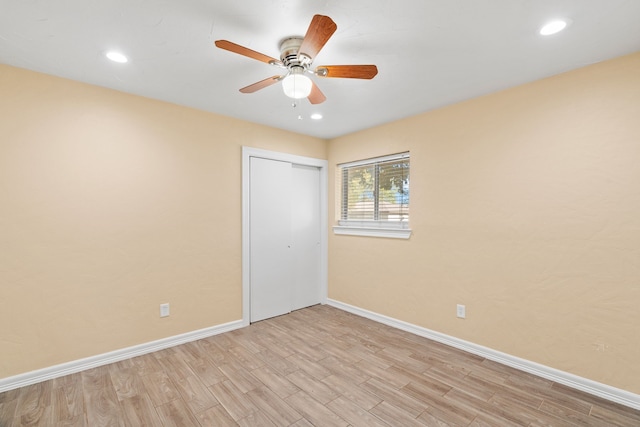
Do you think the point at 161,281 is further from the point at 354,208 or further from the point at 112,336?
the point at 354,208

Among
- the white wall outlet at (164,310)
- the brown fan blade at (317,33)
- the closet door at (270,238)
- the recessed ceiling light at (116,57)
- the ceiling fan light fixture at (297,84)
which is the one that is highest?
the recessed ceiling light at (116,57)

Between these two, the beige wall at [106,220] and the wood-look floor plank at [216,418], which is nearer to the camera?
the wood-look floor plank at [216,418]

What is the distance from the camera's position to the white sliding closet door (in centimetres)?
358

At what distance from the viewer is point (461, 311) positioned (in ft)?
9.34

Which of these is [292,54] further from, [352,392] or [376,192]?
[352,392]

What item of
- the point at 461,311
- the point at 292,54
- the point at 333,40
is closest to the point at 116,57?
the point at 292,54

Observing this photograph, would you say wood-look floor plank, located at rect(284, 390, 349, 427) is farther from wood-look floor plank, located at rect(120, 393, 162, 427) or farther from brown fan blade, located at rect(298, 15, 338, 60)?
brown fan blade, located at rect(298, 15, 338, 60)

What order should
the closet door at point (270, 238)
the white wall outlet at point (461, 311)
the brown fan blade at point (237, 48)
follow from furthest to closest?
1. the closet door at point (270, 238)
2. the white wall outlet at point (461, 311)
3. the brown fan blade at point (237, 48)

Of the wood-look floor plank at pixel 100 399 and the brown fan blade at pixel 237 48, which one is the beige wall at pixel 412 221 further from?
the brown fan blade at pixel 237 48

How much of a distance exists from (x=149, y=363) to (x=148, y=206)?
1.44 m

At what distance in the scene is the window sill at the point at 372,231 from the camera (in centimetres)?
334

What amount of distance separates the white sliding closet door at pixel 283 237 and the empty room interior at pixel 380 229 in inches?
5.6

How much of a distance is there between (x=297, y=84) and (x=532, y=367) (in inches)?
115

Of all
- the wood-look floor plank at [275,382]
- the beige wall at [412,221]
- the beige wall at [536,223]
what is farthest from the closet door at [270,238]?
the beige wall at [536,223]
